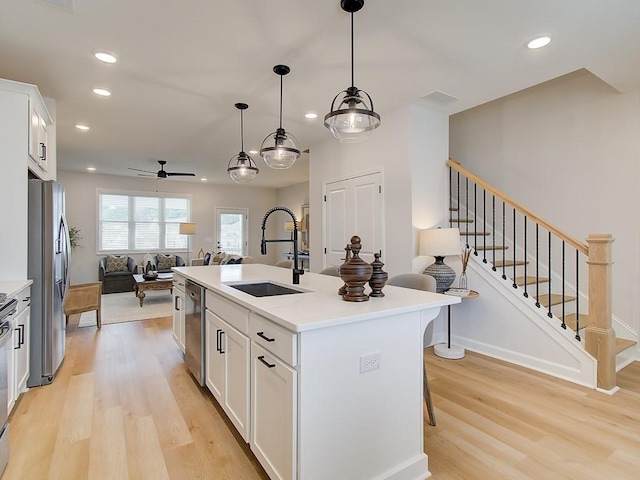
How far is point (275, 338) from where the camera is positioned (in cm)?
157

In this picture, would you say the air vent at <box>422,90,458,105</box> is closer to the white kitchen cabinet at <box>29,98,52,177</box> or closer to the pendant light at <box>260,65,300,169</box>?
the pendant light at <box>260,65,300,169</box>

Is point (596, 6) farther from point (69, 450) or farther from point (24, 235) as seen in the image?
point (24, 235)

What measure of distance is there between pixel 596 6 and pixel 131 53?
3249 millimetres

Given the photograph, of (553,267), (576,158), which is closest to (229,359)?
(553,267)

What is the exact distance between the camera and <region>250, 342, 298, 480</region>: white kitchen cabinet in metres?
1.47

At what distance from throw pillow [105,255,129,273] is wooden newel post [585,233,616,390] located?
8250 mm

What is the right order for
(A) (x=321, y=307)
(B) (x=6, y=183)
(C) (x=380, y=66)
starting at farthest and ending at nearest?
(C) (x=380, y=66) < (B) (x=6, y=183) < (A) (x=321, y=307)

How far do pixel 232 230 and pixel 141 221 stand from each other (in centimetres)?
236

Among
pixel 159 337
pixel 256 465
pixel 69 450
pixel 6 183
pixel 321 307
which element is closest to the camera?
pixel 321 307

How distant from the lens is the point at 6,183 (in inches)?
107

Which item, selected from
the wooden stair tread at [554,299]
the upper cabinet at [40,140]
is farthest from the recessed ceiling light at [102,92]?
the wooden stair tread at [554,299]

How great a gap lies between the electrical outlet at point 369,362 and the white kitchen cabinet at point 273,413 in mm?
339

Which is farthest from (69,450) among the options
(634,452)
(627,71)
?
(627,71)

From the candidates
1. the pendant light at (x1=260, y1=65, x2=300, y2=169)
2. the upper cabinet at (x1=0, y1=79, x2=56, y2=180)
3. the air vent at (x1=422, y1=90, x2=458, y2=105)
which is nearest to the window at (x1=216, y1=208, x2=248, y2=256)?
the upper cabinet at (x1=0, y1=79, x2=56, y2=180)
